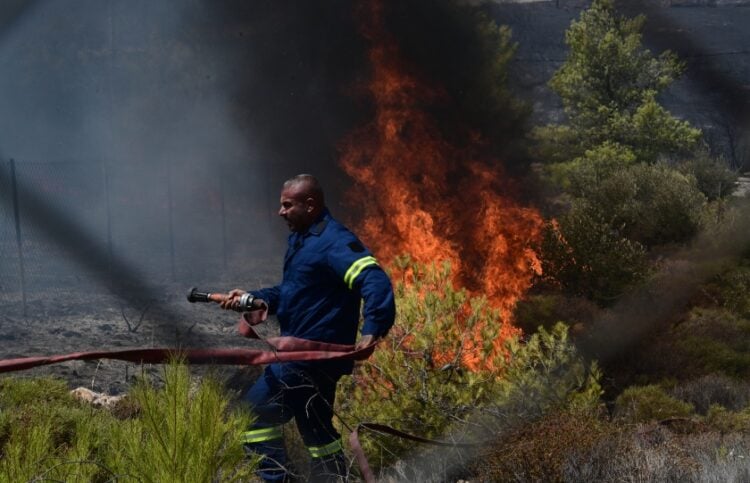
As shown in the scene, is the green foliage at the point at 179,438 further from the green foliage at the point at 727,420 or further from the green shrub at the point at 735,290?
the green shrub at the point at 735,290

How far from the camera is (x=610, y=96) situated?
1162 inches

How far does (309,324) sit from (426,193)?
553 inches

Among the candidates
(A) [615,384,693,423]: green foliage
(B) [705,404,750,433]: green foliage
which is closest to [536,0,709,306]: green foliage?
(A) [615,384,693,423]: green foliage

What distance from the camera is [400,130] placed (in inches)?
787

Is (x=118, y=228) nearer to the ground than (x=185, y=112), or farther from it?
nearer to the ground

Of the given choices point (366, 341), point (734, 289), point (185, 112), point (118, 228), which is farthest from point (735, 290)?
point (185, 112)

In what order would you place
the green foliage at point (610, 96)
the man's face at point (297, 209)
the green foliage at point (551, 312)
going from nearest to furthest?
1. the man's face at point (297, 209)
2. the green foliage at point (551, 312)
3. the green foliage at point (610, 96)

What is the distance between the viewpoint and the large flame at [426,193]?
1438 centimetres

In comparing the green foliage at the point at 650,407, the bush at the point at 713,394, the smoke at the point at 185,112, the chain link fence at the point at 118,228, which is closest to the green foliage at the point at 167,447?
the green foliage at the point at 650,407

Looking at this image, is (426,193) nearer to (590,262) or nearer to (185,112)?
(590,262)

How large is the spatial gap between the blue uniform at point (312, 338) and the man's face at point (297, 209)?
0.06 m

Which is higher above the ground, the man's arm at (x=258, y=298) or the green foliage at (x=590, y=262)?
the man's arm at (x=258, y=298)

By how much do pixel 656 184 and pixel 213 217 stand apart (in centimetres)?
1111

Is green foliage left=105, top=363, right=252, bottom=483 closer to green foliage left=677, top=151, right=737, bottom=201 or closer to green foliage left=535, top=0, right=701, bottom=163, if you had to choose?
green foliage left=677, top=151, right=737, bottom=201
